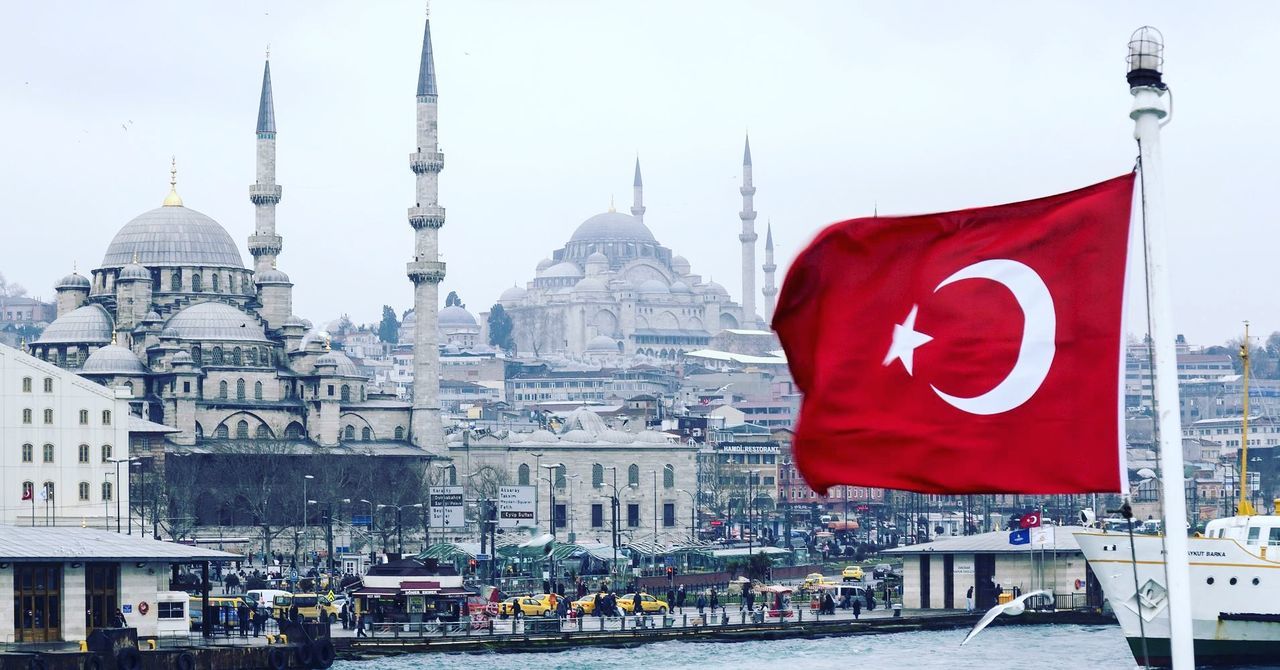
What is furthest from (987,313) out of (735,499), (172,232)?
(735,499)

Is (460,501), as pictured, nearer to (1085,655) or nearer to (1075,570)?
(1075,570)

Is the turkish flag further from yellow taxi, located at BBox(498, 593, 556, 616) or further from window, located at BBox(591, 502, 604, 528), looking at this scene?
window, located at BBox(591, 502, 604, 528)

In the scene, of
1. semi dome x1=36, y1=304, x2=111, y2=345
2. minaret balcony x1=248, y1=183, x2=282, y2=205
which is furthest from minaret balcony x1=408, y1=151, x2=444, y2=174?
semi dome x1=36, y1=304, x2=111, y2=345

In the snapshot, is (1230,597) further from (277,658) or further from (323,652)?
(277,658)

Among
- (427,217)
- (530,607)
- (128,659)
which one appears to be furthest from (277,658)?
(427,217)

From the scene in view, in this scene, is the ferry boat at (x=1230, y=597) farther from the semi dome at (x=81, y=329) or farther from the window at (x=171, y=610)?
the semi dome at (x=81, y=329)
